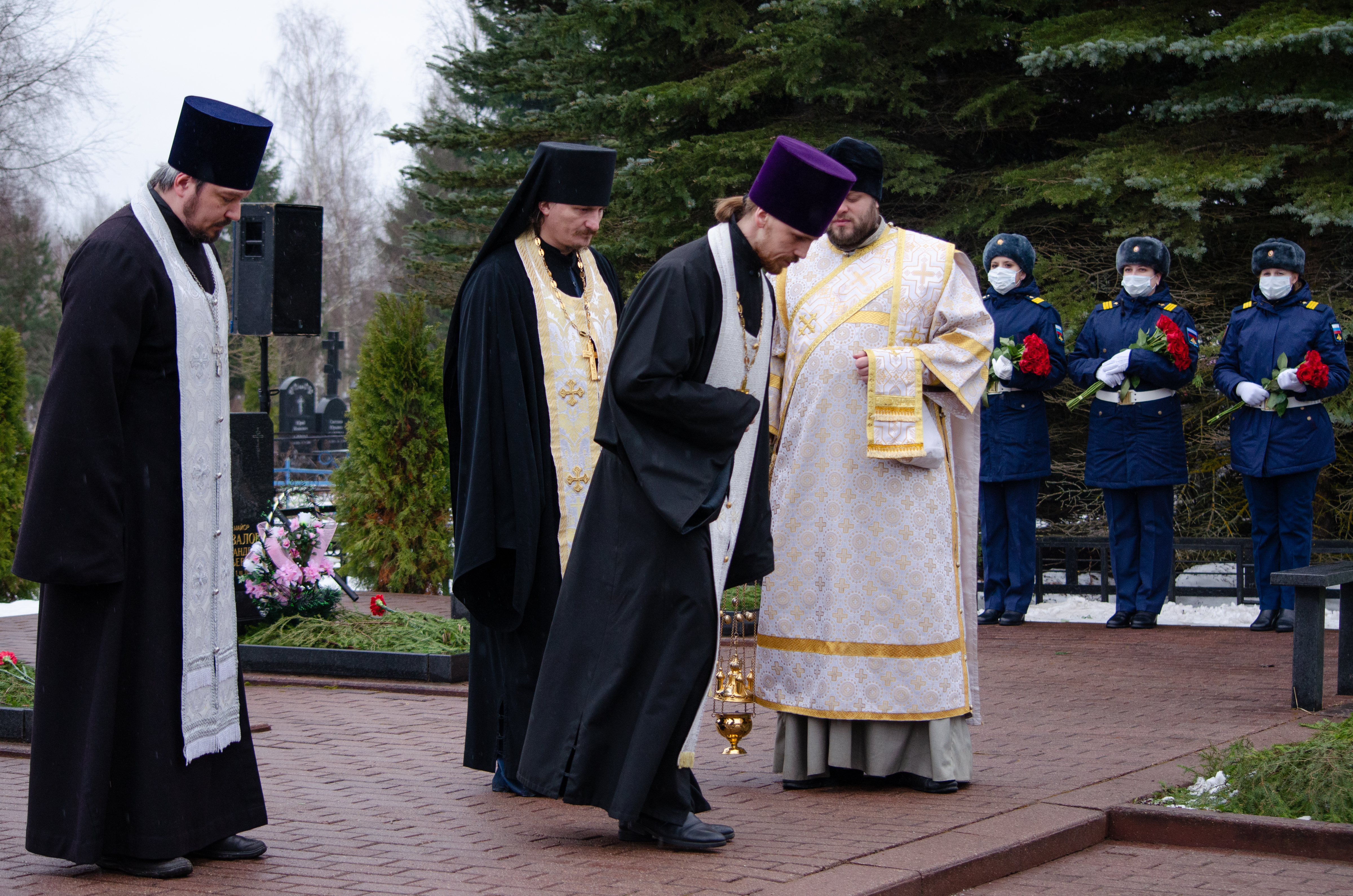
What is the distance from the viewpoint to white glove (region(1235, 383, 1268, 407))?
9102mm

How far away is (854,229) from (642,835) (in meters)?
2.30

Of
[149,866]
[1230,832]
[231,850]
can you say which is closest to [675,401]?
[231,850]

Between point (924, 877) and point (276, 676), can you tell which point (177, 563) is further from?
point (276, 676)

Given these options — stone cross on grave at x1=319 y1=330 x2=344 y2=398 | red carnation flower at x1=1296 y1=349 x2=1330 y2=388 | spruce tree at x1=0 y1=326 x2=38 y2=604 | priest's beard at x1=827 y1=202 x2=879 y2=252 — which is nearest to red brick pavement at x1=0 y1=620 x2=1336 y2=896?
red carnation flower at x1=1296 y1=349 x2=1330 y2=388

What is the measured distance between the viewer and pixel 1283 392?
905cm

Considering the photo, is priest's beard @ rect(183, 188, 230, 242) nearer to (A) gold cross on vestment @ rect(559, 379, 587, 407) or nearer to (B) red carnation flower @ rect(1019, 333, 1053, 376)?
(A) gold cross on vestment @ rect(559, 379, 587, 407)

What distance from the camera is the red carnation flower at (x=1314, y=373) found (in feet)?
29.1

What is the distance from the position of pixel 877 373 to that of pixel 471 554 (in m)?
1.55

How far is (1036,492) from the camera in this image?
10117mm

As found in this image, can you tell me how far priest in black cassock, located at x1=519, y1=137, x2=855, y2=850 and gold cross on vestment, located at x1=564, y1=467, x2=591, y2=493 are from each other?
896 millimetres

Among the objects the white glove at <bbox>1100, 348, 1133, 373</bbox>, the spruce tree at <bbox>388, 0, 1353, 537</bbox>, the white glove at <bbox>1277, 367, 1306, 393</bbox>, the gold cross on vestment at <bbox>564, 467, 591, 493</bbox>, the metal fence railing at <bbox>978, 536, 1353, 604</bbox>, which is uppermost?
the spruce tree at <bbox>388, 0, 1353, 537</bbox>

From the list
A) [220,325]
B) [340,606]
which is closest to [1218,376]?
[340,606]

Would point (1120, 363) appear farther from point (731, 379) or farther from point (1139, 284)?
point (731, 379)

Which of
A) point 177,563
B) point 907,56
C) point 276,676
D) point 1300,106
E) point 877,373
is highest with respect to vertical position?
point 907,56
